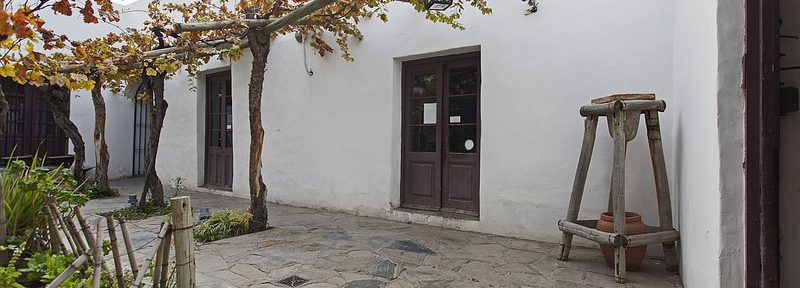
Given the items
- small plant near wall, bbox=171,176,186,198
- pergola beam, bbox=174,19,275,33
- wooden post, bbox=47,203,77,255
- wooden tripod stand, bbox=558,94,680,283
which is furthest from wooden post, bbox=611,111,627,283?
small plant near wall, bbox=171,176,186,198

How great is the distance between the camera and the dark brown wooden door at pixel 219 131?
8086 millimetres

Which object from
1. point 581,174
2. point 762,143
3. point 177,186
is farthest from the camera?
point 177,186

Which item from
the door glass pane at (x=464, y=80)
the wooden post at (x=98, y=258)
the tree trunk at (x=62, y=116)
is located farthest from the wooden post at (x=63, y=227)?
the tree trunk at (x=62, y=116)

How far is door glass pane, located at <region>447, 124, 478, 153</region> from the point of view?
510cm

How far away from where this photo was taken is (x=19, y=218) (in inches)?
102

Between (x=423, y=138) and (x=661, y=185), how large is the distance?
2.76m

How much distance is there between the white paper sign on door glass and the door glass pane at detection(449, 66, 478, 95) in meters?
0.29

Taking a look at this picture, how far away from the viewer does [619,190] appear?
3.28 m

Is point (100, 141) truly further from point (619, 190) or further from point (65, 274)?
point (619, 190)

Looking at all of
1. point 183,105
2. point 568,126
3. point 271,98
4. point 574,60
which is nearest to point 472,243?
point 568,126

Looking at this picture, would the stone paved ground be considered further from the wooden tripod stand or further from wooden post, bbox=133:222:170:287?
wooden post, bbox=133:222:170:287

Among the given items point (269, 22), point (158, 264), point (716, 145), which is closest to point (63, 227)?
point (158, 264)

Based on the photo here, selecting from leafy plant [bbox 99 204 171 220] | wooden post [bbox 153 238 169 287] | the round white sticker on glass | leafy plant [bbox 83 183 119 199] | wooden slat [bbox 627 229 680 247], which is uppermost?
the round white sticker on glass

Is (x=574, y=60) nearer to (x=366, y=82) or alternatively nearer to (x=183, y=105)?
(x=366, y=82)
